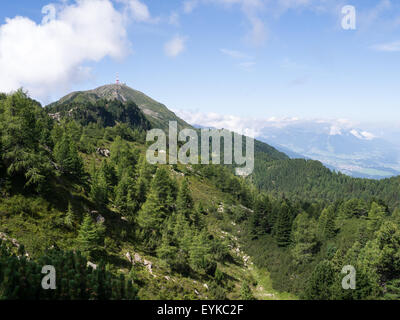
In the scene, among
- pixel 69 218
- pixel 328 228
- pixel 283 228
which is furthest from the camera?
pixel 328 228

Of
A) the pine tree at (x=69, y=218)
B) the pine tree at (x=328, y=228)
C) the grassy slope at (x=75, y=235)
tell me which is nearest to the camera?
the grassy slope at (x=75, y=235)

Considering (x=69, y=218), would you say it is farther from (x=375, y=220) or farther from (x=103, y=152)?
(x=103, y=152)

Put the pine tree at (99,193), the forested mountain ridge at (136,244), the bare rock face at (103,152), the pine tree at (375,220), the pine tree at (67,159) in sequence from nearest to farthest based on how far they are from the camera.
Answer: the forested mountain ridge at (136,244) → the pine tree at (99,193) → the pine tree at (67,159) → the pine tree at (375,220) → the bare rock face at (103,152)

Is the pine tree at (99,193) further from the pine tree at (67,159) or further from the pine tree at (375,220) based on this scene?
the pine tree at (375,220)

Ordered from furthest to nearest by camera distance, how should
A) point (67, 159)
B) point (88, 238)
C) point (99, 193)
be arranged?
point (67, 159) < point (99, 193) < point (88, 238)

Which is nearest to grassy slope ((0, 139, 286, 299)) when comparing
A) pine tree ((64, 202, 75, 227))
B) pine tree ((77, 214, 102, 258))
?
pine tree ((64, 202, 75, 227))

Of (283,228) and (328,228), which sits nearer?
(283,228)

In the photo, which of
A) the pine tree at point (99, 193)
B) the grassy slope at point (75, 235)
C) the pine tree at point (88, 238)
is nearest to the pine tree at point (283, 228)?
the grassy slope at point (75, 235)

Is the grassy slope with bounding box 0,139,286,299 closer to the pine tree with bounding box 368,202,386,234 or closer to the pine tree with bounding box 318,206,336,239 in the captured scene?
the pine tree with bounding box 318,206,336,239

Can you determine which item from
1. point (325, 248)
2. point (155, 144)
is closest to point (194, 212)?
point (325, 248)

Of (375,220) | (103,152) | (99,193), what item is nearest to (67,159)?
(99,193)

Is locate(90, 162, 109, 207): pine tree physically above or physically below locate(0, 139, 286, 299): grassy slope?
above

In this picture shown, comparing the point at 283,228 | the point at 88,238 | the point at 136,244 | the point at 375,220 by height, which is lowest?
the point at 283,228
